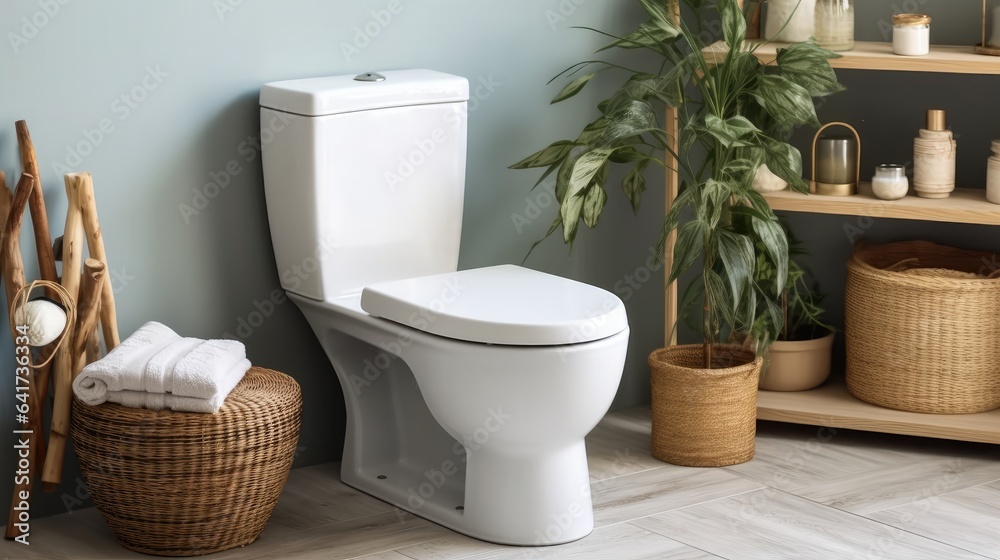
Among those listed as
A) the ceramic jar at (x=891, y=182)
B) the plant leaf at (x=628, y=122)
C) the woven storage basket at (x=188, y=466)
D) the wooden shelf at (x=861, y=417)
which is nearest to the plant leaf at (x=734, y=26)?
the plant leaf at (x=628, y=122)

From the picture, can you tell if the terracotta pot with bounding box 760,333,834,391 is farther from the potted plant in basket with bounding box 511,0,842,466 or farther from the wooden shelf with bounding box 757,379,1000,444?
the potted plant in basket with bounding box 511,0,842,466

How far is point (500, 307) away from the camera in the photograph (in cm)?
216

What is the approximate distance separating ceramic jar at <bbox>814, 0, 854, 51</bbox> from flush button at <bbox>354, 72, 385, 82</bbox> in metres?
0.96

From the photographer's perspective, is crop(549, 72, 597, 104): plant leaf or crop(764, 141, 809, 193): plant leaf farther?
crop(549, 72, 597, 104): plant leaf

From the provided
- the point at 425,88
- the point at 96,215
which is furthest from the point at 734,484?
the point at 96,215

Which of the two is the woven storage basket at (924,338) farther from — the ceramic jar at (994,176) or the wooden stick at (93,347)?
the wooden stick at (93,347)

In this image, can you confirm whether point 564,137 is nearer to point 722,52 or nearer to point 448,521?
point 722,52

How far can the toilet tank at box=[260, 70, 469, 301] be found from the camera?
2.32 metres

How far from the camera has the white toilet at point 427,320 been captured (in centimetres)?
211

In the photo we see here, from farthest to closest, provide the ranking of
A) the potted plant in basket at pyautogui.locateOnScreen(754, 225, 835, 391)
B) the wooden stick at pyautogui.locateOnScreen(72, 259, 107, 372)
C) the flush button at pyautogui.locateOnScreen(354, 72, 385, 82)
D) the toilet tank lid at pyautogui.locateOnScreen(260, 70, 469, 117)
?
the potted plant in basket at pyautogui.locateOnScreen(754, 225, 835, 391) < the flush button at pyautogui.locateOnScreen(354, 72, 385, 82) < the toilet tank lid at pyautogui.locateOnScreen(260, 70, 469, 117) < the wooden stick at pyautogui.locateOnScreen(72, 259, 107, 372)

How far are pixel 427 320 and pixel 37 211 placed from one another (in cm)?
70

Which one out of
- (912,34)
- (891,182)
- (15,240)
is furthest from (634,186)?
(15,240)

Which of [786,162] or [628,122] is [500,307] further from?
[786,162]

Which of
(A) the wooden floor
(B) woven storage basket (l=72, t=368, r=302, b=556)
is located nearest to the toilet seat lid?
(B) woven storage basket (l=72, t=368, r=302, b=556)
